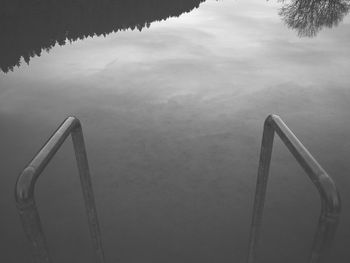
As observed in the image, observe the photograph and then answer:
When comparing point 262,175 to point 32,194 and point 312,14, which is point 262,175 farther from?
point 312,14

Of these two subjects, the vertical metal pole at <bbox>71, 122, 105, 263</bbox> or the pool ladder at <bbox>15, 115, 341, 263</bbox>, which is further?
the vertical metal pole at <bbox>71, 122, 105, 263</bbox>

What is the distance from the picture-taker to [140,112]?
6.34m

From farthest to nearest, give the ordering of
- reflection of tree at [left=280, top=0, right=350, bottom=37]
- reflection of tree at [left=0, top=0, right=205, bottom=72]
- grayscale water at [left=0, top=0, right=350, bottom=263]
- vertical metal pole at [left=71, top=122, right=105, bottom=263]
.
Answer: reflection of tree at [left=280, top=0, right=350, bottom=37] → reflection of tree at [left=0, top=0, right=205, bottom=72] → grayscale water at [left=0, top=0, right=350, bottom=263] → vertical metal pole at [left=71, top=122, right=105, bottom=263]

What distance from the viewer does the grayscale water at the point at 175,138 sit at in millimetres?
3428

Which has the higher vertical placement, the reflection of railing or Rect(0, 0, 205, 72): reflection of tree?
Rect(0, 0, 205, 72): reflection of tree

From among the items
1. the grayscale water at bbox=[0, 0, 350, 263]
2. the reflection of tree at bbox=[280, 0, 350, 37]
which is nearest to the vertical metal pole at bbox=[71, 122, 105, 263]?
the grayscale water at bbox=[0, 0, 350, 263]

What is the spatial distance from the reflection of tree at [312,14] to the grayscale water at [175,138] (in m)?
2.93

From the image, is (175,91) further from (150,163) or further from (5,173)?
(5,173)

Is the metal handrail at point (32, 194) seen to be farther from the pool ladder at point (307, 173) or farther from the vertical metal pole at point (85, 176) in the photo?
the vertical metal pole at point (85, 176)

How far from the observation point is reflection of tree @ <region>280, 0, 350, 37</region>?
14391 mm

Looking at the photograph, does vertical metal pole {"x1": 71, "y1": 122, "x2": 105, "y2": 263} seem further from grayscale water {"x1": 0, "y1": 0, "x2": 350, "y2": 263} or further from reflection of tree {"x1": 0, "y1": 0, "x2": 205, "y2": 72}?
reflection of tree {"x1": 0, "y1": 0, "x2": 205, "y2": 72}

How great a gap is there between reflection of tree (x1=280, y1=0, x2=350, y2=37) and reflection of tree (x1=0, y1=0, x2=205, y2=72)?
5.89 meters

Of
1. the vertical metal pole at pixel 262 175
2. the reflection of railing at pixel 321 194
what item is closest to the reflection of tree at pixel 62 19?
the vertical metal pole at pixel 262 175

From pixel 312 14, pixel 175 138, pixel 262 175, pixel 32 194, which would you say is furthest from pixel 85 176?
pixel 312 14
